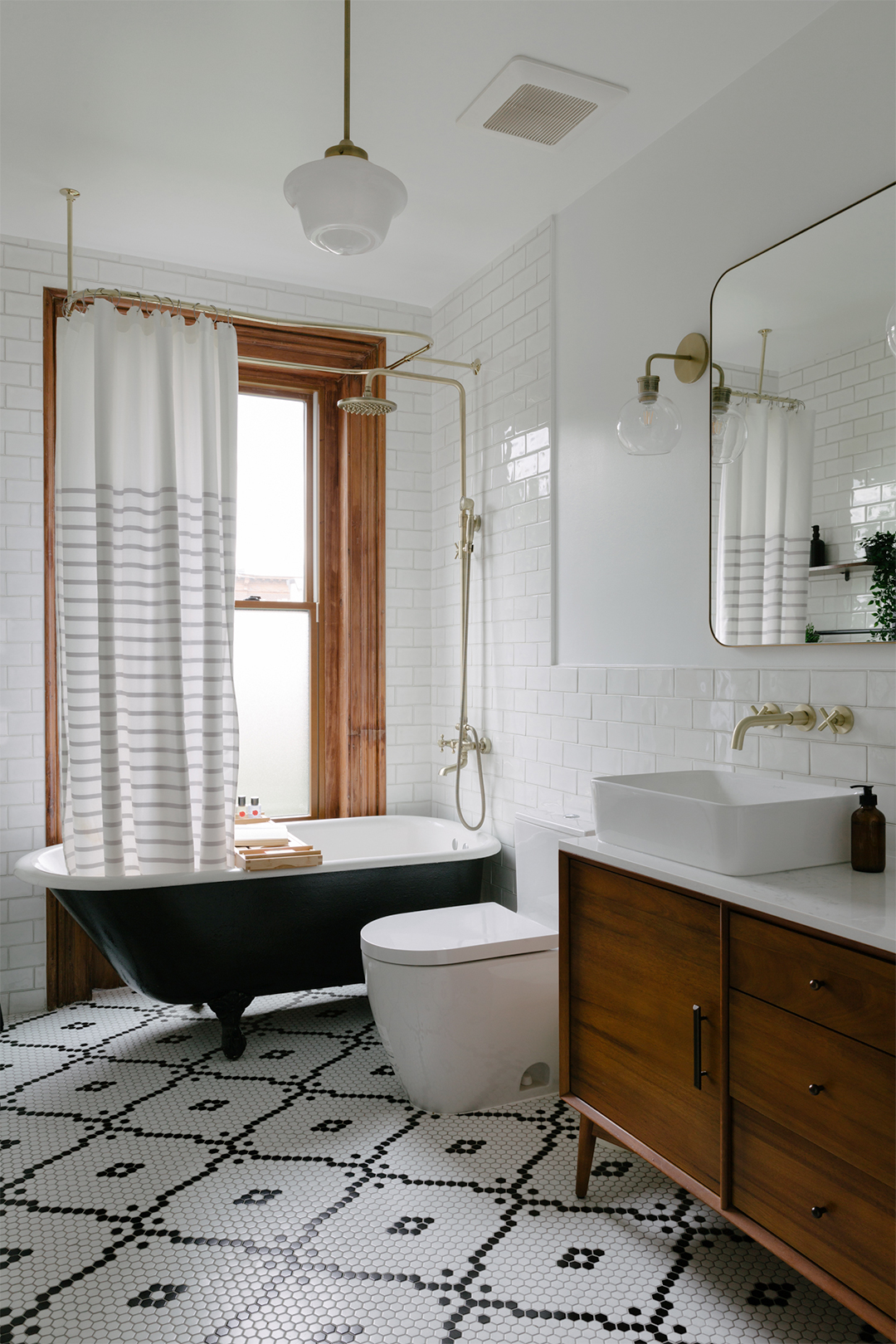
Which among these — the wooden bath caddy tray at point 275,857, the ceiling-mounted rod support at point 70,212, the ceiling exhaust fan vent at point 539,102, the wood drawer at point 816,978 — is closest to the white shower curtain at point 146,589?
the wooden bath caddy tray at point 275,857

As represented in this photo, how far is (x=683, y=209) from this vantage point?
2654 mm

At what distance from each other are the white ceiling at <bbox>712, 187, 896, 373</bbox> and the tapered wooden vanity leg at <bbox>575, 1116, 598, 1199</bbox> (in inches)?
74.1

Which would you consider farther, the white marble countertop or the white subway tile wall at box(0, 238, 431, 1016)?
the white subway tile wall at box(0, 238, 431, 1016)

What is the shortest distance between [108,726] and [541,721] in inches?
57.4

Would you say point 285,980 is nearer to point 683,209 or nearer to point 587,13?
point 683,209

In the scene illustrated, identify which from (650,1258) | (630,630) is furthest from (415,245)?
(650,1258)

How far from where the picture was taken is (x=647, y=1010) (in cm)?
197

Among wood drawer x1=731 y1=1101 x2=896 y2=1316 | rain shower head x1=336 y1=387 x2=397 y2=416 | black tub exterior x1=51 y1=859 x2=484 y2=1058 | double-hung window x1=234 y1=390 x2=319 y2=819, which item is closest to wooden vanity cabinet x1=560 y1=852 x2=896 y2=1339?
wood drawer x1=731 y1=1101 x2=896 y2=1316

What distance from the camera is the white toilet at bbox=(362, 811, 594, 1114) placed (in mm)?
2598

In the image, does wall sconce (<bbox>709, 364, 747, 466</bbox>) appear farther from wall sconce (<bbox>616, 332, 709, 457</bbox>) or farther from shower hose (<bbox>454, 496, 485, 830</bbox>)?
shower hose (<bbox>454, 496, 485, 830</bbox>)

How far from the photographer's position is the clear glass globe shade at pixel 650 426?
2516 millimetres

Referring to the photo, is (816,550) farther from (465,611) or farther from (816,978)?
(465,611)

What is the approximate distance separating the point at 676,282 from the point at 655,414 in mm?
477

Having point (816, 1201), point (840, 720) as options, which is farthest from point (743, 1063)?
point (840, 720)
